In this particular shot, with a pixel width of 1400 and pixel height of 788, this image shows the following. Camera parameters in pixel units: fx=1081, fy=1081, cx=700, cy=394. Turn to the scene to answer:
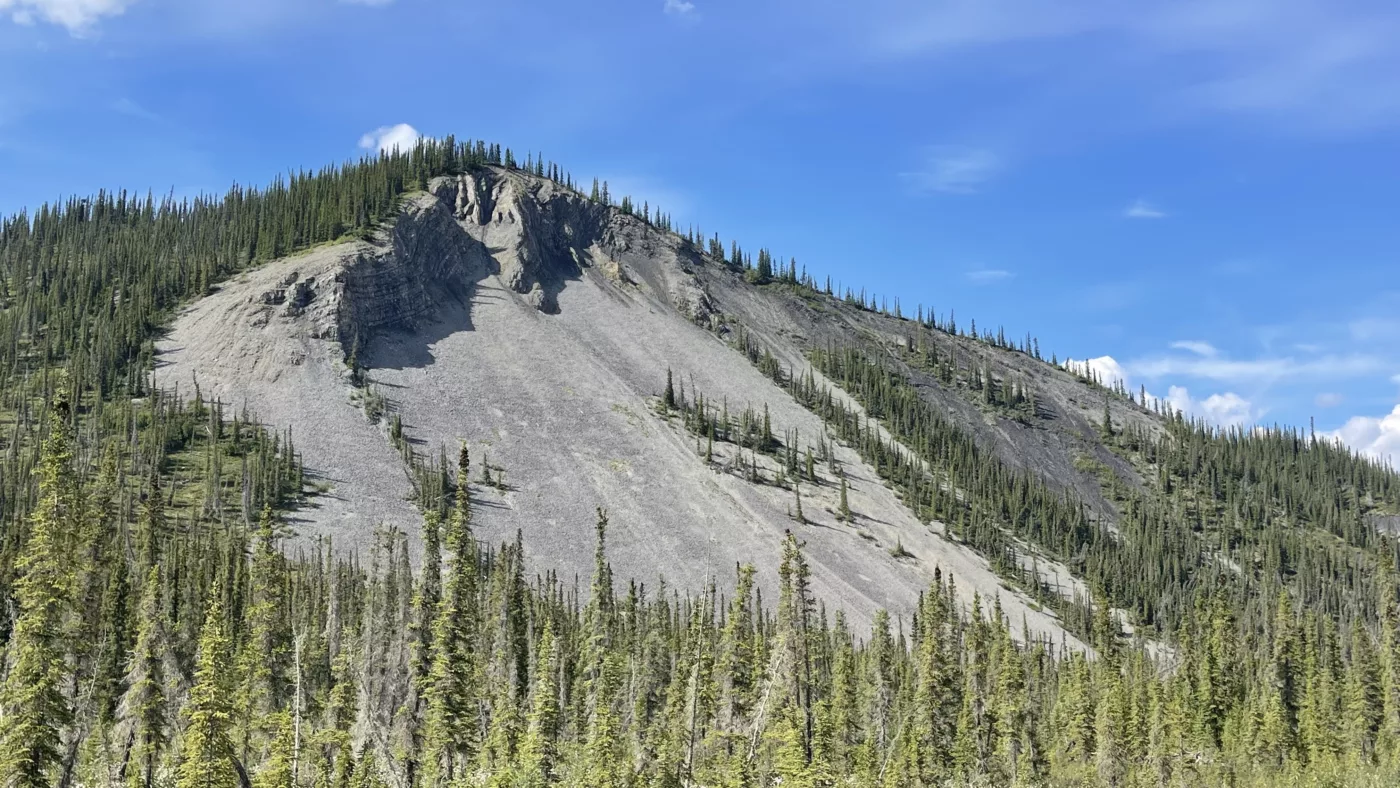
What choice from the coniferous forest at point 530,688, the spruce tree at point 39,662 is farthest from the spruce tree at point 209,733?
the spruce tree at point 39,662

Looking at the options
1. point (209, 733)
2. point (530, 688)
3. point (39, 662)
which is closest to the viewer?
point (209, 733)

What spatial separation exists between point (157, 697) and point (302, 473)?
12208 centimetres

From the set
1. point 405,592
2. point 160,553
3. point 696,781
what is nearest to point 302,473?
point 160,553

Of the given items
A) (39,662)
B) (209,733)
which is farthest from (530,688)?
(209,733)

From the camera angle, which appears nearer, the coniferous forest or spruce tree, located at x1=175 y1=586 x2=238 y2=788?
spruce tree, located at x1=175 y1=586 x2=238 y2=788

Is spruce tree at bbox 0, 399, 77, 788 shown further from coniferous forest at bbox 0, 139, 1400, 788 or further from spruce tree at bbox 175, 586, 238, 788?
spruce tree at bbox 175, 586, 238, 788

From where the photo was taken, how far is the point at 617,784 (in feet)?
122

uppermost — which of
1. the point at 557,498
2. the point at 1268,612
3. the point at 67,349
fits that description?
the point at 67,349

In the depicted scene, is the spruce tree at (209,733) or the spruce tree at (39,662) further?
the spruce tree at (39,662)

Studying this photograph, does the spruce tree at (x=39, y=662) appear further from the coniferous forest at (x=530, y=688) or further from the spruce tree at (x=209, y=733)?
the spruce tree at (x=209, y=733)

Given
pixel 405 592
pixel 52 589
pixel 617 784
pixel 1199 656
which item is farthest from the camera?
pixel 1199 656

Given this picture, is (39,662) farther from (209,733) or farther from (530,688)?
(530,688)

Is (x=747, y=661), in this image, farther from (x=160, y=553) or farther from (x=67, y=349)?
(x=67, y=349)

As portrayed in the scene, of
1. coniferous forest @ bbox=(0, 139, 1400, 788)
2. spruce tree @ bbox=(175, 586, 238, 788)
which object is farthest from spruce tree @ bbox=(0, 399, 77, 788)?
spruce tree @ bbox=(175, 586, 238, 788)
